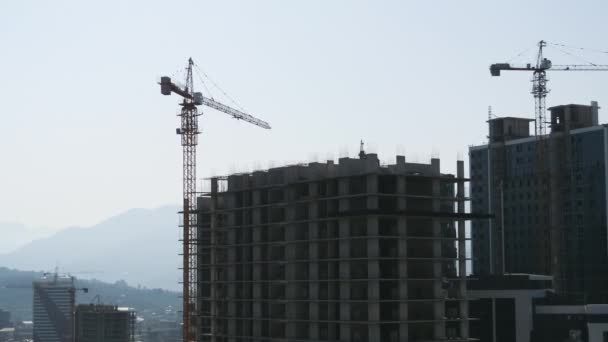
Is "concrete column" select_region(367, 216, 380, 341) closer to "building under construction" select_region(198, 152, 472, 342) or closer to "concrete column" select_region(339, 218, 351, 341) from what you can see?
"building under construction" select_region(198, 152, 472, 342)

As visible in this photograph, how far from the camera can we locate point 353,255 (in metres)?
125

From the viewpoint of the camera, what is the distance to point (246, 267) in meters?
145

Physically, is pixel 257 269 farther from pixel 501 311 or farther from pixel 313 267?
pixel 501 311

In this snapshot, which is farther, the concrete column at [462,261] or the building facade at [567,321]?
the building facade at [567,321]

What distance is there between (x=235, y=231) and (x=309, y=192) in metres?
19.2

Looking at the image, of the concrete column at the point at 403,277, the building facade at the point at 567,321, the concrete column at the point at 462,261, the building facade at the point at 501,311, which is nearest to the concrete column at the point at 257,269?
the concrete column at the point at 403,277

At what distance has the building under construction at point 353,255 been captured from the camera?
123438 millimetres

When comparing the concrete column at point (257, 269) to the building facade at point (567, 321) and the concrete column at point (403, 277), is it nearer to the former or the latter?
the concrete column at point (403, 277)

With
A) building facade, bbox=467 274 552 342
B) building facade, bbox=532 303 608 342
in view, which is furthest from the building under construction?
building facade, bbox=532 303 608 342

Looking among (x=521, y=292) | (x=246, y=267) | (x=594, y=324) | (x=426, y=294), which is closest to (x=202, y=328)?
(x=246, y=267)

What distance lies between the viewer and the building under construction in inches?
4860

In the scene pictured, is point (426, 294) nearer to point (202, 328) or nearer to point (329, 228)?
point (329, 228)

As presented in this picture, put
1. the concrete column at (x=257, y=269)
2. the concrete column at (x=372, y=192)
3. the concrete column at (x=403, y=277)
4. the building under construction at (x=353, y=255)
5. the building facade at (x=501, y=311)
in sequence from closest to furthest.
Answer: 1. the concrete column at (x=403, y=277)
2. the building under construction at (x=353, y=255)
3. the concrete column at (x=372, y=192)
4. the concrete column at (x=257, y=269)
5. the building facade at (x=501, y=311)

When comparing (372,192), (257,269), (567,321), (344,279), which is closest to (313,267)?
(344,279)
